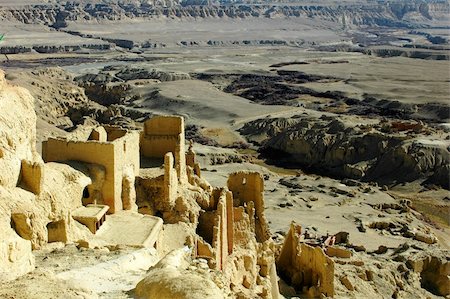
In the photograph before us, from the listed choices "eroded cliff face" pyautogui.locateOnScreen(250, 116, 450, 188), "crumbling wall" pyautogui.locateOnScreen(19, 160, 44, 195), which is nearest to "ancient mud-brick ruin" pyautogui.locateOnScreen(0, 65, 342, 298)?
"crumbling wall" pyautogui.locateOnScreen(19, 160, 44, 195)

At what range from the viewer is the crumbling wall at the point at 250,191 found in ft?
72.8

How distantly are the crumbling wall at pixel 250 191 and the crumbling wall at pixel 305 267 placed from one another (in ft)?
3.62

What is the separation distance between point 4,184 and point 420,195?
36348mm

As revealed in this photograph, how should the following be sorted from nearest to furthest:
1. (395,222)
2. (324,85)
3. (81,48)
Answer: (395,222)
(324,85)
(81,48)

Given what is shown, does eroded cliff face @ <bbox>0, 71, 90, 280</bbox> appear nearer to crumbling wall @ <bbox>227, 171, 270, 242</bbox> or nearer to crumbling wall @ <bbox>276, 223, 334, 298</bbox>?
crumbling wall @ <bbox>227, 171, 270, 242</bbox>

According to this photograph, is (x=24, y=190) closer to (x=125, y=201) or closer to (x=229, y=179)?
(x=125, y=201)

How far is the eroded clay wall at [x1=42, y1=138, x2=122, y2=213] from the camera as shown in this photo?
58.0ft

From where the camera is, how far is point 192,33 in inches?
6954

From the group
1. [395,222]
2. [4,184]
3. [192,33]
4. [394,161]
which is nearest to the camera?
[4,184]

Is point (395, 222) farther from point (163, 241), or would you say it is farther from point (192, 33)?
point (192, 33)

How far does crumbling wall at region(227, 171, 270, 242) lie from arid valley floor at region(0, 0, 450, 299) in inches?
2.0

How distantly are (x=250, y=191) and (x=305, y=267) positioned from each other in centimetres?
320

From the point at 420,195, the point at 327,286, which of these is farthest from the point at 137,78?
the point at 327,286

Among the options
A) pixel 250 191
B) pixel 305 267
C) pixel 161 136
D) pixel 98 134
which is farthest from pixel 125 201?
pixel 305 267
